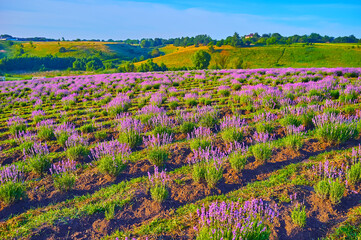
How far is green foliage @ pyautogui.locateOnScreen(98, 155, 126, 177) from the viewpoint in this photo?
5152 millimetres

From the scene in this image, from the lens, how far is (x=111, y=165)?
5199mm

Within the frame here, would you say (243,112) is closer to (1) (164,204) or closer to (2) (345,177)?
(2) (345,177)

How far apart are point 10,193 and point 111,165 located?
2061mm

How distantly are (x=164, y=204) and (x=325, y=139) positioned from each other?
5.04 meters

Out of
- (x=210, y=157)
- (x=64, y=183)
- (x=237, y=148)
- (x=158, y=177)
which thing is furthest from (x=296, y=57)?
(x=64, y=183)

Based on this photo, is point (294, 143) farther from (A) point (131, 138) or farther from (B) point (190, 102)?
(B) point (190, 102)

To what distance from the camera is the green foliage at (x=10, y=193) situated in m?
4.38

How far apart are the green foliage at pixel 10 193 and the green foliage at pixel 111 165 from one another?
1.66 metres

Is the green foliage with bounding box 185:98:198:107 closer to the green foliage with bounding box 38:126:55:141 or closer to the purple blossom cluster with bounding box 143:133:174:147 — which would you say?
the purple blossom cluster with bounding box 143:133:174:147

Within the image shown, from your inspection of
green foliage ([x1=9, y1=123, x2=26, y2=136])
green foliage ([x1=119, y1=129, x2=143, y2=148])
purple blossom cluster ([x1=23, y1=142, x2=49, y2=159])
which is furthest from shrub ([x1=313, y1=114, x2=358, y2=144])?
green foliage ([x1=9, y1=123, x2=26, y2=136])

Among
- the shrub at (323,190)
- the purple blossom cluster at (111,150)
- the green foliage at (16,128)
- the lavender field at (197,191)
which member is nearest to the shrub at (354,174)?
the lavender field at (197,191)

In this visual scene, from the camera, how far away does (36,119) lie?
1120 cm

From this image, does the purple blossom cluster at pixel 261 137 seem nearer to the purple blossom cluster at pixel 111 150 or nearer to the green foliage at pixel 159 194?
the green foliage at pixel 159 194

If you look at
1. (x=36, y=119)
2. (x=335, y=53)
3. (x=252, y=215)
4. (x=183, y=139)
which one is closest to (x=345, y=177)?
(x=252, y=215)
